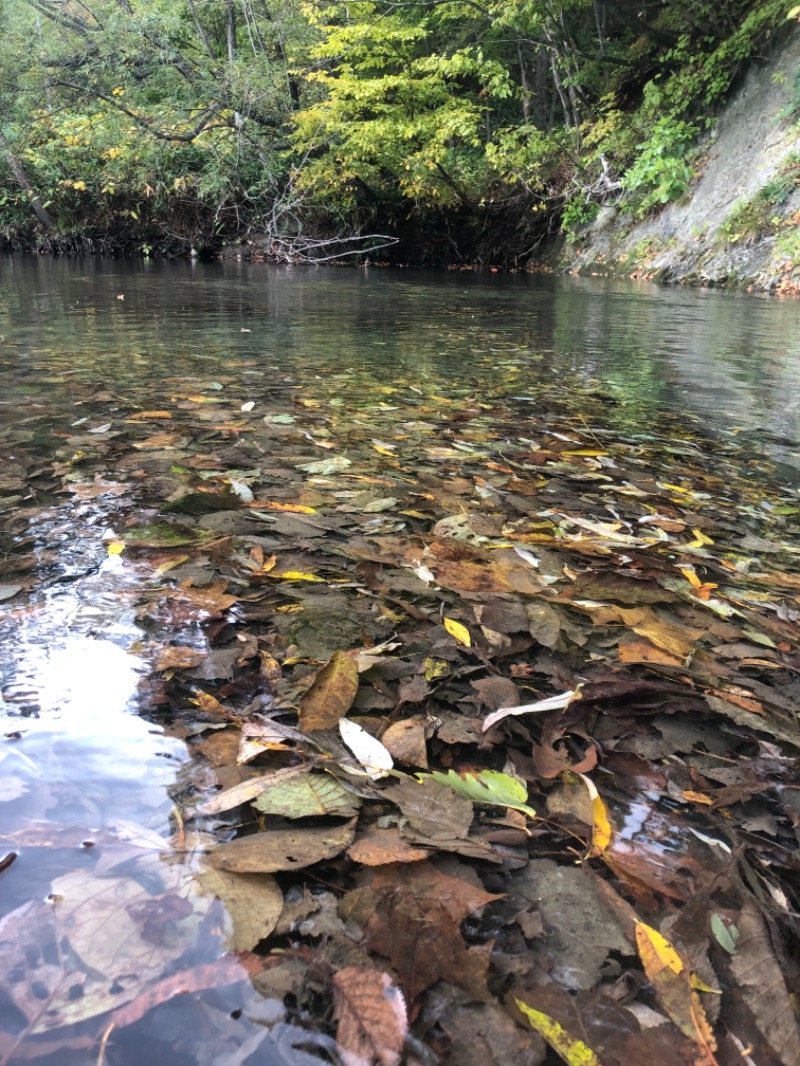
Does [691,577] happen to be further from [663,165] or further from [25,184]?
[25,184]

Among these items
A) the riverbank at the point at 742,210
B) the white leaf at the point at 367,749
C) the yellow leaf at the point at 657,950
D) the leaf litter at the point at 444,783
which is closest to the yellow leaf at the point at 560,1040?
the leaf litter at the point at 444,783

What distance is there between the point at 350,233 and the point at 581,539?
1813 cm

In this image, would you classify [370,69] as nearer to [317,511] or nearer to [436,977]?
[317,511]

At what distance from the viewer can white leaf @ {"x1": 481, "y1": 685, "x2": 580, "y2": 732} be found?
1024mm

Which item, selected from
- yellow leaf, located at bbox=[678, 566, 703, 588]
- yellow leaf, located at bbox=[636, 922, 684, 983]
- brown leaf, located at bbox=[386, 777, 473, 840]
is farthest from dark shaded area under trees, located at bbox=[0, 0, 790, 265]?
yellow leaf, located at bbox=[636, 922, 684, 983]

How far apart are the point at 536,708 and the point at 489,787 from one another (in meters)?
0.18

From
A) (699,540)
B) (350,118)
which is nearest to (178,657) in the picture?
(699,540)

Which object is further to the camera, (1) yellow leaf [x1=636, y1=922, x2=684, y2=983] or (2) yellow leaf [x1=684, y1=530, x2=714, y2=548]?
(2) yellow leaf [x1=684, y1=530, x2=714, y2=548]

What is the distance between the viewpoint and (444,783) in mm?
899

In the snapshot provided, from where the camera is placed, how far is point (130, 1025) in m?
0.59

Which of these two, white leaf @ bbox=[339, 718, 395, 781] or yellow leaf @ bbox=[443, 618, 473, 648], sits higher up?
yellow leaf @ bbox=[443, 618, 473, 648]

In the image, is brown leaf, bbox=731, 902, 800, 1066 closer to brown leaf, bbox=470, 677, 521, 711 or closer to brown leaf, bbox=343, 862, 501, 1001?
brown leaf, bbox=343, 862, 501, 1001

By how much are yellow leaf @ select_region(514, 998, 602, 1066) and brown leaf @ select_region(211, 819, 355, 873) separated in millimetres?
253

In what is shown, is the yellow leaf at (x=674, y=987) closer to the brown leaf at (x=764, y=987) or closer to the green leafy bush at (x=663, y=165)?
the brown leaf at (x=764, y=987)
